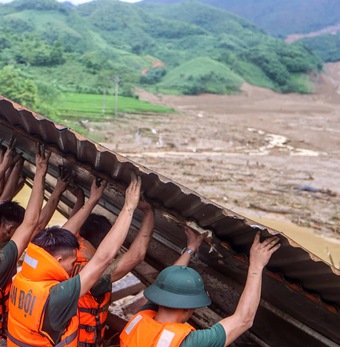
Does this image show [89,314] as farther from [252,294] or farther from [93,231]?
[252,294]

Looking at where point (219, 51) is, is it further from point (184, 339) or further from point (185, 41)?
point (184, 339)

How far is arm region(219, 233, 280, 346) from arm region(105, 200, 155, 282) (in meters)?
0.67

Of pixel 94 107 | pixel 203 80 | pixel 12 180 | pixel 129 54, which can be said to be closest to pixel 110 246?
pixel 12 180

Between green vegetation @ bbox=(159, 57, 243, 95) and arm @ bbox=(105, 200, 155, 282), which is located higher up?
arm @ bbox=(105, 200, 155, 282)

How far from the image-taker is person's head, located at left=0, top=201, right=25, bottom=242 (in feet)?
10.5

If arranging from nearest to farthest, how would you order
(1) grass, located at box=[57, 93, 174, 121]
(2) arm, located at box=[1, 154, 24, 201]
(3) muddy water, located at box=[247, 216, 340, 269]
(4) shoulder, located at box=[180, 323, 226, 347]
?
(4) shoulder, located at box=[180, 323, 226, 347] → (2) arm, located at box=[1, 154, 24, 201] → (3) muddy water, located at box=[247, 216, 340, 269] → (1) grass, located at box=[57, 93, 174, 121]

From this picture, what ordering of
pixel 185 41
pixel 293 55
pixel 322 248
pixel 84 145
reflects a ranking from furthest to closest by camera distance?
pixel 185 41 < pixel 293 55 < pixel 322 248 < pixel 84 145

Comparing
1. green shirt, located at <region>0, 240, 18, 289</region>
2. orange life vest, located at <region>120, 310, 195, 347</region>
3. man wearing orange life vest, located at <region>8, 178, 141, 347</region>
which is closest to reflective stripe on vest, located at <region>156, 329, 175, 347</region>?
orange life vest, located at <region>120, 310, 195, 347</region>

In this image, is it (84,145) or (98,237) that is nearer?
(84,145)

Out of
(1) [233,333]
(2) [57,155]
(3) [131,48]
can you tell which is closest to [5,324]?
(2) [57,155]

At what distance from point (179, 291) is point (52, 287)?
1.95ft

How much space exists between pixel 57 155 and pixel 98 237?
608mm

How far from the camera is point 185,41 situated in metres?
92.0

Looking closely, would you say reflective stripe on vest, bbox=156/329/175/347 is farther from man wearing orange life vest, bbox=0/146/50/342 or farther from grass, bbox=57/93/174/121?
grass, bbox=57/93/174/121
